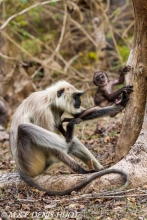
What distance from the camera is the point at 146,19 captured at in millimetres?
4688

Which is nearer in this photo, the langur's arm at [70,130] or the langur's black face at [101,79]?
the langur's arm at [70,130]

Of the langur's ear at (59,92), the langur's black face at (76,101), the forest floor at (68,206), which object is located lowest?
the forest floor at (68,206)

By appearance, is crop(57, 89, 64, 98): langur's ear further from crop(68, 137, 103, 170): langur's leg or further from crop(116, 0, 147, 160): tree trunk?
crop(116, 0, 147, 160): tree trunk

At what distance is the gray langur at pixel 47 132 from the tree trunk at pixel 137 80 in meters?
0.19

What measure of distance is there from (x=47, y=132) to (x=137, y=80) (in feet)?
3.88

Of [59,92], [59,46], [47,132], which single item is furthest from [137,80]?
[59,46]

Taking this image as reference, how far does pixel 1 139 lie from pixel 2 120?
1496 mm

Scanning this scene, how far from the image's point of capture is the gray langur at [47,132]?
5.12 m

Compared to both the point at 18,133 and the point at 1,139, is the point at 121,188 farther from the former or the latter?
the point at 1,139

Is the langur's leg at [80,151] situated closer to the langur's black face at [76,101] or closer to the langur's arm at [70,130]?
the langur's arm at [70,130]

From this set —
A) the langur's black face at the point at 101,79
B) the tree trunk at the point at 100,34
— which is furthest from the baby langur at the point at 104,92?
the tree trunk at the point at 100,34

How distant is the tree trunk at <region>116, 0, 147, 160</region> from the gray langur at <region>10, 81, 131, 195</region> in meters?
0.19

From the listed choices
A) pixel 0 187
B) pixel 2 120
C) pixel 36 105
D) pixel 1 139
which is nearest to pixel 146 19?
pixel 36 105

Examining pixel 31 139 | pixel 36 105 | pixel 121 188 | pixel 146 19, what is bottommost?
pixel 121 188
